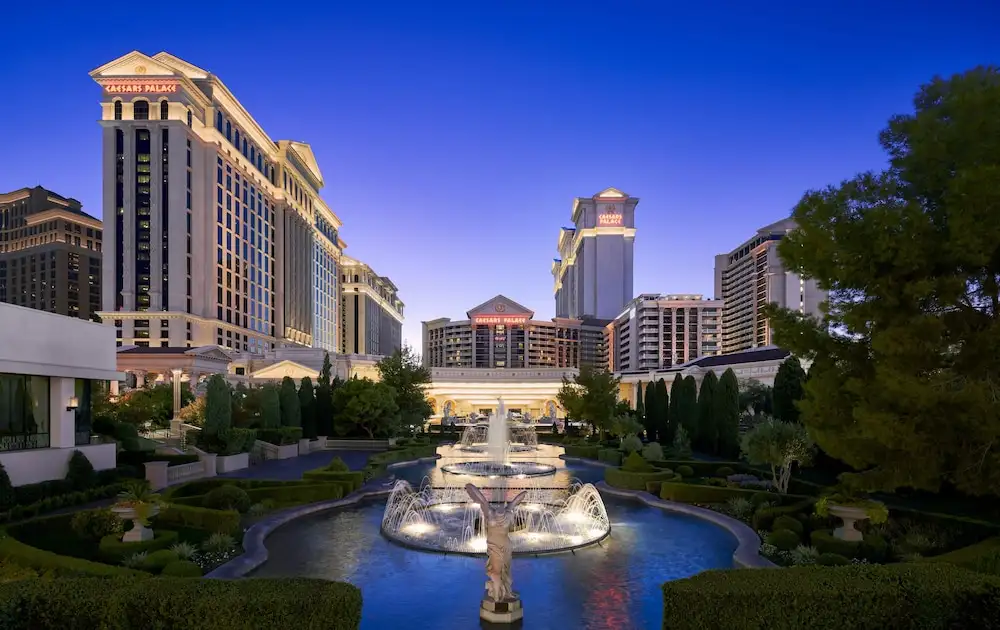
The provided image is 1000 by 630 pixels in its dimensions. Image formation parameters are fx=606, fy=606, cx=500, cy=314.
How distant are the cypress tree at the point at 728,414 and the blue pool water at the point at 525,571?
53.0 feet

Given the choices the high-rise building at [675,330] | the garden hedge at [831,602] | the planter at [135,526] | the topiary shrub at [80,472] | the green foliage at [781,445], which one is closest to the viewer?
the garden hedge at [831,602]

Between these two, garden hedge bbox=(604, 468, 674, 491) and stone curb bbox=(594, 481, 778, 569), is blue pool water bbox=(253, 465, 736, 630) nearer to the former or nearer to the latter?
stone curb bbox=(594, 481, 778, 569)

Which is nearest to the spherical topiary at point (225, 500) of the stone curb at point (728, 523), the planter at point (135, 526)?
the planter at point (135, 526)

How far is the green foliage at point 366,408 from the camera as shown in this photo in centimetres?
4491

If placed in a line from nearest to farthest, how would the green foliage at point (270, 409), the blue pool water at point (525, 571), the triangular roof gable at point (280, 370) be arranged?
the blue pool water at point (525, 571) → the green foliage at point (270, 409) → the triangular roof gable at point (280, 370)

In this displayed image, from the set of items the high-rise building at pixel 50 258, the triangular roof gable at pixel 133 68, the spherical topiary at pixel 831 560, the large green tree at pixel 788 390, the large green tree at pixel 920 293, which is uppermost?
the triangular roof gable at pixel 133 68

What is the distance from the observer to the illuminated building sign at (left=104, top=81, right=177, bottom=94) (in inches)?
3669

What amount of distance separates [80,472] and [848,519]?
2643cm

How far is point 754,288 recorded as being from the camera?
509ft

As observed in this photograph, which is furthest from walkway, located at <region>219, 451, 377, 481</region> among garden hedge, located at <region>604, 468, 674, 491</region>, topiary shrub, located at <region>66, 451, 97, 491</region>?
garden hedge, located at <region>604, 468, 674, 491</region>

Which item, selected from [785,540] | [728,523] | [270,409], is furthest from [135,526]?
[270,409]

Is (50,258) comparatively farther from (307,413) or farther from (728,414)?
(728,414)

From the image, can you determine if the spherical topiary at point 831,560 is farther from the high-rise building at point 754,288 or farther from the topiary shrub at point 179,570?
the high-rise building at point 754,288

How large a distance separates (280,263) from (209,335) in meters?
33.2
